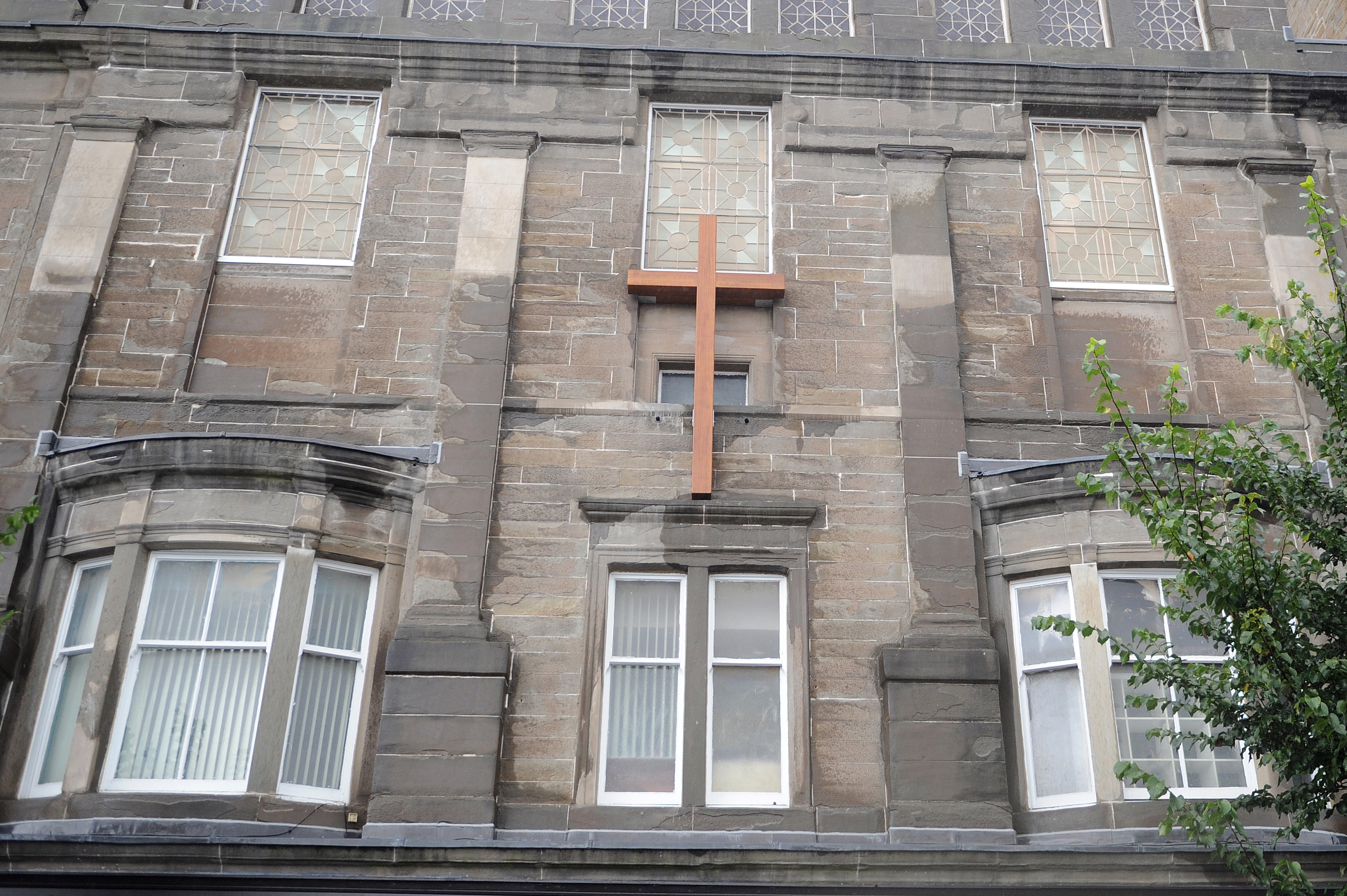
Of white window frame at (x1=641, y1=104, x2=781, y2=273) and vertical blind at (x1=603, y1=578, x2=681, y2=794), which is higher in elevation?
white window frame at (x1=641, y1=104, x2=781, y2=273)

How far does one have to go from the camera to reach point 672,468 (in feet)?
41.4

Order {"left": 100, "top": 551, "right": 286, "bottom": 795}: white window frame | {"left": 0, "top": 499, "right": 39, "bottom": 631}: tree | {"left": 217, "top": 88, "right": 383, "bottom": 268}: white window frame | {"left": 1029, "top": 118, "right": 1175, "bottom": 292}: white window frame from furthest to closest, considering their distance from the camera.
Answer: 1. {"left": 1029, "top": 118, "right": 1175, "bottom": 292}: white window frame
2. {"left": 217, "top": 88, "right": 383, "bottom": 268}: white window frame
3. {"left": 100, "top": 551, "right": 286, "bottom": 795}: white window frame
4. {"left": 0, "top": 499, "right": 39, "bottom": 631}: tree

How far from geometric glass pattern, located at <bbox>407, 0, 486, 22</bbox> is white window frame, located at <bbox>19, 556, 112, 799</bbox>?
7.08 meters

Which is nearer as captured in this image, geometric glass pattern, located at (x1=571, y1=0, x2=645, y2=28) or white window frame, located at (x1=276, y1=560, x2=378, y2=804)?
white window frame, located at (x1=276, y1=560, x2=378, y2=804)

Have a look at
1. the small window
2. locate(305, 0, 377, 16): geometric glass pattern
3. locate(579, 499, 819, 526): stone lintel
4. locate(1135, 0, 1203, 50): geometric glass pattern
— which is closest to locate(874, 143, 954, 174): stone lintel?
the small window

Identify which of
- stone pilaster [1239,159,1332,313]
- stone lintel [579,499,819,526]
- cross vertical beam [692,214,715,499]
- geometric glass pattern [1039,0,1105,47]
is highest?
geometric glass pattern [1039,0,1105,47]

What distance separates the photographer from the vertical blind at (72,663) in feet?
37.3

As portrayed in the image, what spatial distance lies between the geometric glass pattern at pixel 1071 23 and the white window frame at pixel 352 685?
9.70m

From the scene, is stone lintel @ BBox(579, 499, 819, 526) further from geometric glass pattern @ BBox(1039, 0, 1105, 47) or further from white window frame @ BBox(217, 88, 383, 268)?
geometric glass pattern @ BBox(1039, 0, 1105, 47)

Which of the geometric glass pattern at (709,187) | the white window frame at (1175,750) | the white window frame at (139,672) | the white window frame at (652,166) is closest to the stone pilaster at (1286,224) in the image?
the white window frame at (1175,750)

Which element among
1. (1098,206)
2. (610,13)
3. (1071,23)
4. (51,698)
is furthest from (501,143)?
(51,698)

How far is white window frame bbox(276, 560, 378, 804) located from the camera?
11172 millimetres

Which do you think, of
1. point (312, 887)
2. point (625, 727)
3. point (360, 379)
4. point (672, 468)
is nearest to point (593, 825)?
point (625, 727)

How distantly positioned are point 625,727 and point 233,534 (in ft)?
12.4
